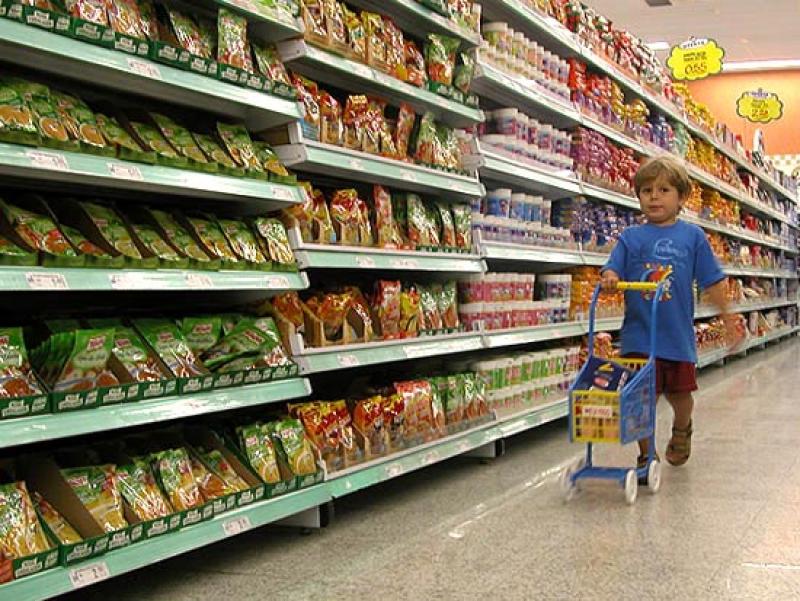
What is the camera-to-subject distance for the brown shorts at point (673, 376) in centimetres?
394

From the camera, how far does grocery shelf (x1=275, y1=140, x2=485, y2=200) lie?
10.1 feet

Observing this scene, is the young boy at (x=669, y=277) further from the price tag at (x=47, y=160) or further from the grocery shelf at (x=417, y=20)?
the price tag at (x=47, y=160)

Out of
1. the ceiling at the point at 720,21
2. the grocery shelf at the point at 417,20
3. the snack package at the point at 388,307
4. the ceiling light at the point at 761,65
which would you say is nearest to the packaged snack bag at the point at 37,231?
the snack package at the point at 388,307

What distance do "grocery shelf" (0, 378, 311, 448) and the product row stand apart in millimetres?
345

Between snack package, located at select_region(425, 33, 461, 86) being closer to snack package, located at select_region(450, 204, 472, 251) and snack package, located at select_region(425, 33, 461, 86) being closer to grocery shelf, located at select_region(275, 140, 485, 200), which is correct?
grocery shelf, located at select_region(275, 140, 485, 200)

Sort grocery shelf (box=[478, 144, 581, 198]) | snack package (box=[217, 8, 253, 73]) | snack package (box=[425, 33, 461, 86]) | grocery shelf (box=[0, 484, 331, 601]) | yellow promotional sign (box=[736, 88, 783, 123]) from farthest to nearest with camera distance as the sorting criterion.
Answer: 1. yellow promotional sign (box=[736, 88, 783, 123])
2. grocery shelf (box=[478, 144, 581, 198])
3. snack package (box=[425, 33, 461, 86])
4. snack package (box=[217, 8, 253, 73])
5. grocery shelf (box=[0, 484, 331, 601])

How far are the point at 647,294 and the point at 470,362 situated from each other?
89 centimetres

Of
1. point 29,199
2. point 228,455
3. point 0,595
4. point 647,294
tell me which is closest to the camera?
point 0,595

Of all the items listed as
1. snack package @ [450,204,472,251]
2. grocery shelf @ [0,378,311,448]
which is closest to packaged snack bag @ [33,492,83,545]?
grocery shelf @ [0,378,311,448]

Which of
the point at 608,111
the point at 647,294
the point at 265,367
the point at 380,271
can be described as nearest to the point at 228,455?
the point at 265,367

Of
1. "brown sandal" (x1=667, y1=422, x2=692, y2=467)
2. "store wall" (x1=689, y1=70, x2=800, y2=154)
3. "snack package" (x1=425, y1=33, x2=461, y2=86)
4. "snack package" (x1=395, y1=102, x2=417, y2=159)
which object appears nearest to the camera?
"snack package" (x1=395, y1=102, x2=417, y2=159)

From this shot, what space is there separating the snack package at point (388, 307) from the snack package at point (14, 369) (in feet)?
5.06

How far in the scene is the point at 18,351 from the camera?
215 cm

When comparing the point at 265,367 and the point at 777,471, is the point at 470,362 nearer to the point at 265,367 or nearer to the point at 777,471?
the point at 777,471
